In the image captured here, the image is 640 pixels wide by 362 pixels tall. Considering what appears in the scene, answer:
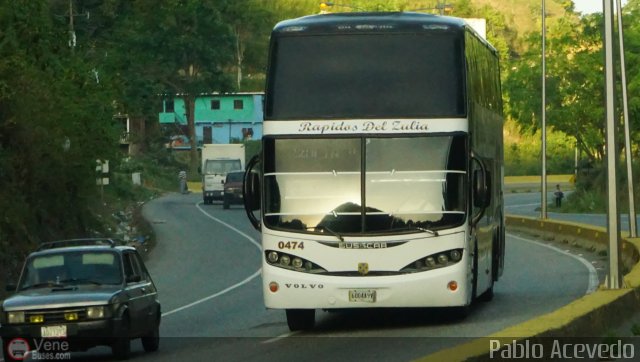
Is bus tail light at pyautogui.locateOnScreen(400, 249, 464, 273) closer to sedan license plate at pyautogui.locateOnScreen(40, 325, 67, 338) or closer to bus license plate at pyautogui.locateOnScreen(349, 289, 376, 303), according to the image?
bus license plate at pyautogui.locateOnScreen(349, 289, 376, 303)

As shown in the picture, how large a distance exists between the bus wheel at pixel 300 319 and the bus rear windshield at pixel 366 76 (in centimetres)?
261

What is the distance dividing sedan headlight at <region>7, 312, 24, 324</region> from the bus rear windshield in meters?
4.20

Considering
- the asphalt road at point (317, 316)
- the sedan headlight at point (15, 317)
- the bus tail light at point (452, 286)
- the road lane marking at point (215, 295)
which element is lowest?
the road lane marking at point (215, 295)

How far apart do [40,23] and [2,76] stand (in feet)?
12.8

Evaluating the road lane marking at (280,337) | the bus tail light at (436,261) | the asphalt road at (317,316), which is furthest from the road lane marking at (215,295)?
the bus tail light at (436,261)

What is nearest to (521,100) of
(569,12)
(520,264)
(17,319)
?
(569,12)

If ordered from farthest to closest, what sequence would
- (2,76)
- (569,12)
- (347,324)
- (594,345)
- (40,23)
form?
(569,12) < (40,23) < (2,76) < (347,324) < (594,345)

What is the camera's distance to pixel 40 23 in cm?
3797

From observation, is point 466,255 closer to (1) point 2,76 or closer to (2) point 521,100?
(1) point 2,76

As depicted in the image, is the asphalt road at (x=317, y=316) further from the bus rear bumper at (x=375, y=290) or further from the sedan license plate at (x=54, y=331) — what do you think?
the sedan license plate at (x=54, y=331)

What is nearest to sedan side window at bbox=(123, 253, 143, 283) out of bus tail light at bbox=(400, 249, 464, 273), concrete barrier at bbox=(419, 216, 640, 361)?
bus tail light at bbox=(400, 249, 464, 273)

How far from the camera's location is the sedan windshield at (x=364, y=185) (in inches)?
754

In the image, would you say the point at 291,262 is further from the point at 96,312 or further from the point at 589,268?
the point at 589,268

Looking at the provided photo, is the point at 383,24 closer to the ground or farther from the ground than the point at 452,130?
farther from the ground
